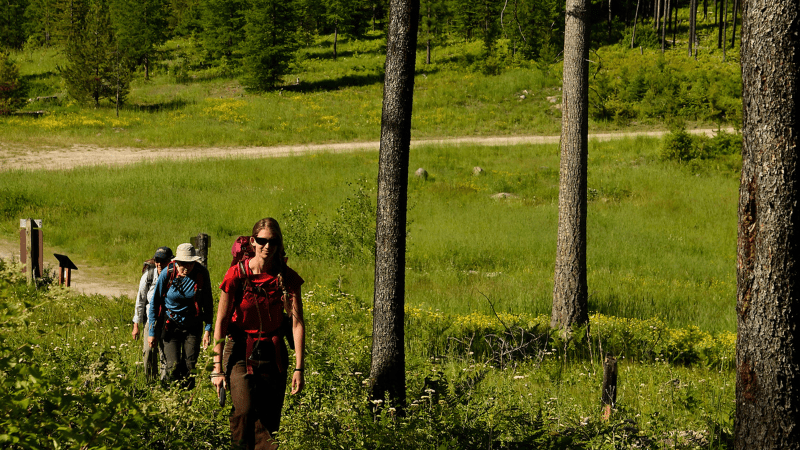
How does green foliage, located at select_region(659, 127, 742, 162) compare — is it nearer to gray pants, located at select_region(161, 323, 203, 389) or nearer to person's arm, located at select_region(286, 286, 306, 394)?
gray pants, located at select_region(161, 323, 203, 389)

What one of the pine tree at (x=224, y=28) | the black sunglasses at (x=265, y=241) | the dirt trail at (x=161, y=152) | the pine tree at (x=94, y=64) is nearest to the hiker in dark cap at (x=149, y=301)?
the black sunglasses at (x=265, y=241)

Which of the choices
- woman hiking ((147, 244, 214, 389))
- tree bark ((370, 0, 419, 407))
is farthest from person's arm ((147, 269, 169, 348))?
tree bark ((370, 0, 419, 407))

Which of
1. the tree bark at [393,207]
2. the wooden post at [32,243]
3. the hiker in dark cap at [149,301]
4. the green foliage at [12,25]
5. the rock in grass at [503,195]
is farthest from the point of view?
the green foliage at [12,25]

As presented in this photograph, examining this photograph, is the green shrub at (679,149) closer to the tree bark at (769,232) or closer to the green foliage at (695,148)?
the green foliage at (695,148)

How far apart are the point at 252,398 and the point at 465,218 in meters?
14.2

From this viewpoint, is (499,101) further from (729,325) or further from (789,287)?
(789,287)

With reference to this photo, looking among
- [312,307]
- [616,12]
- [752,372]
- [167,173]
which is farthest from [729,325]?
[616,12]

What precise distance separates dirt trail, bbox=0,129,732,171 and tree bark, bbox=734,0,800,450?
889 inches

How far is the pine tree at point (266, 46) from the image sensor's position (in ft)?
126

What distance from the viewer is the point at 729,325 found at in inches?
405

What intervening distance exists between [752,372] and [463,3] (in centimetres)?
5095

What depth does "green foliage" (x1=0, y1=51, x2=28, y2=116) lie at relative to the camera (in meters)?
32.5

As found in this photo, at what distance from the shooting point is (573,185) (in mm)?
8586

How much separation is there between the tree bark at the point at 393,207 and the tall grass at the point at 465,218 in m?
5.40
